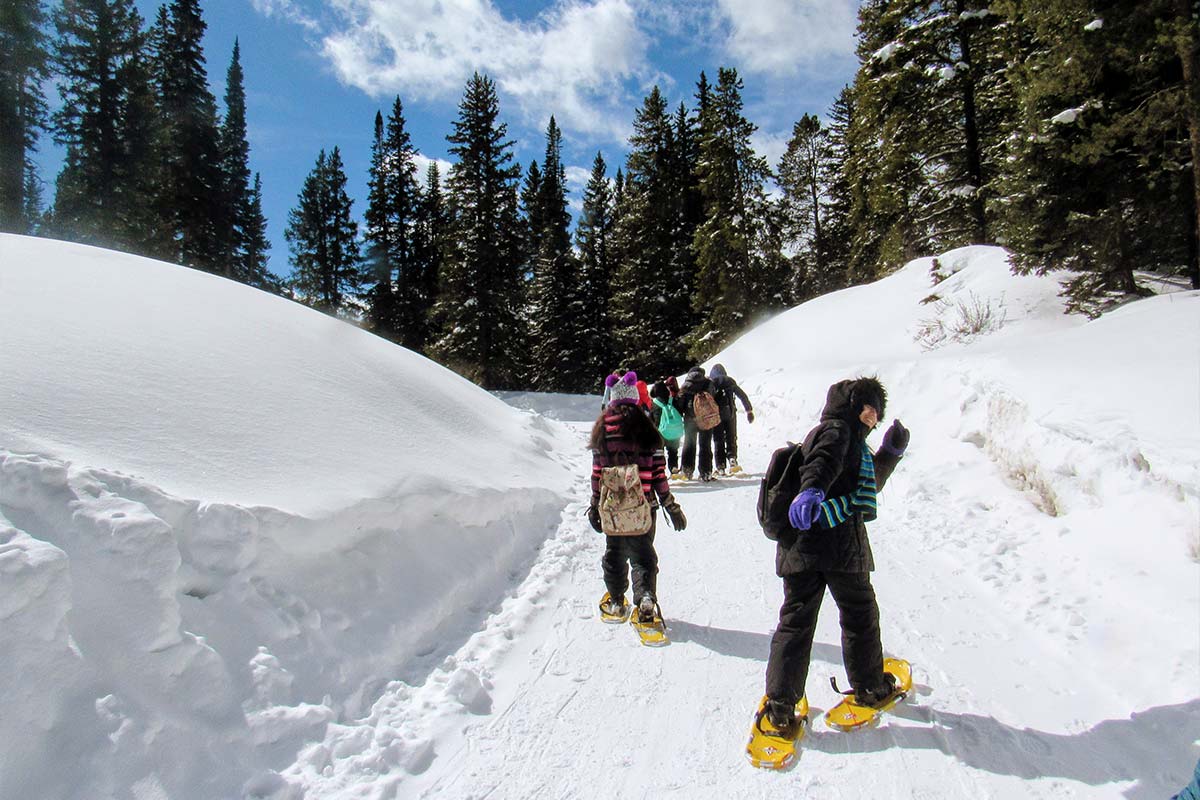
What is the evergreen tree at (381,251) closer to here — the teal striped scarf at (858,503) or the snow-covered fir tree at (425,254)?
the snow-covered fir tree at (425,254)

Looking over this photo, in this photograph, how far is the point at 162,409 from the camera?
4.52 m

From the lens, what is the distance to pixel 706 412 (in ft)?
30.1

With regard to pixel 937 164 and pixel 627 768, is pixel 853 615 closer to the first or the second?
pixel 627 768

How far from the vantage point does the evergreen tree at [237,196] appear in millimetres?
29031

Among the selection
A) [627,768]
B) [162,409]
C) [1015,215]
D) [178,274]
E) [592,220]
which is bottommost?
[627,768]

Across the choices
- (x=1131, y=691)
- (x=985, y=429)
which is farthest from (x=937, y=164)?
(x=1131, y=691)

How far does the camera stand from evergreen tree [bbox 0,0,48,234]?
60.7ft

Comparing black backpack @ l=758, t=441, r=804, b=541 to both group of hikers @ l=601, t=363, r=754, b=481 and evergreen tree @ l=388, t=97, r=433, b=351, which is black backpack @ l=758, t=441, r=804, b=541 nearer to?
group of hikers @ l=601, t=363, r=754, b=481

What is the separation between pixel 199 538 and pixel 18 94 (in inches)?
998

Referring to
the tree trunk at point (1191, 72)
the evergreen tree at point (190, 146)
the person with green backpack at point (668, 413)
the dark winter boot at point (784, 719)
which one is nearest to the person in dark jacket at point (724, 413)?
the person with green backpack at point (668, 413)

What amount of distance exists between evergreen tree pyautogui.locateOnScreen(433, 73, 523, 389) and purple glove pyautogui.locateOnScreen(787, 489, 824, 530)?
910 inches

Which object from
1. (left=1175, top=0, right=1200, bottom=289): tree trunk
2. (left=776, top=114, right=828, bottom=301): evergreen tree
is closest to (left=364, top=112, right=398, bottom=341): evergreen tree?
(left=776, top=114, right=828, bottom=301): evergreen tree

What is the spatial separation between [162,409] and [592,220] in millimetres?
34932

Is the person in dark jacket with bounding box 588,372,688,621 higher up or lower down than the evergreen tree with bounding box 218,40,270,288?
lower down
